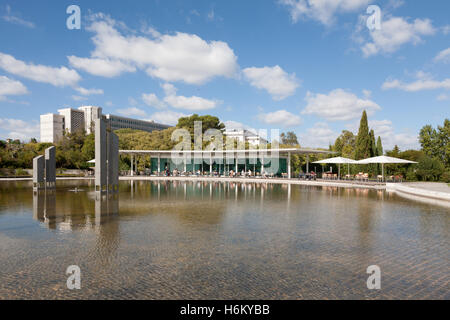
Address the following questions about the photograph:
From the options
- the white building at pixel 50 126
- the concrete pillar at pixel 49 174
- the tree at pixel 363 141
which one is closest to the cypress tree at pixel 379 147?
the tree at pixel 363 141

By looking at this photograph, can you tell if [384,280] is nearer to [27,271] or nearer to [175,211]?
[27,271]

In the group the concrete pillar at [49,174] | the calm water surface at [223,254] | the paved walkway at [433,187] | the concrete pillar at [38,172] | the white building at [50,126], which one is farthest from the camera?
the white building at [50,126]

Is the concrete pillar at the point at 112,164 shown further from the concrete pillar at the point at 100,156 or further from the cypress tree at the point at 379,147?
the cypress tree at the point at 379,147

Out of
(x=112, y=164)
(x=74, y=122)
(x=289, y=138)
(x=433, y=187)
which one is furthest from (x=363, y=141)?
(x=74, y=122)

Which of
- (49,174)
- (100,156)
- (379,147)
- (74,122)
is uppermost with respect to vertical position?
(74,122)

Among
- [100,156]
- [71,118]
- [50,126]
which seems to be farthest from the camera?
[71,118]

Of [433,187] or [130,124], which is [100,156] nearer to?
[433,187]

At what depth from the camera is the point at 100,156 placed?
50.5ft

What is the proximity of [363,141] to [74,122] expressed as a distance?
359 ft

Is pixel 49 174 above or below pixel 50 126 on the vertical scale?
below

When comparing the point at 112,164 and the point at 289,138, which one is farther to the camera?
the point at 289,138

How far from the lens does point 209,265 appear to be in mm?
4910

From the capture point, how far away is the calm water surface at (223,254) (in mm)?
4051

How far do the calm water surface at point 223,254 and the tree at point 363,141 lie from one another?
69.0ft
